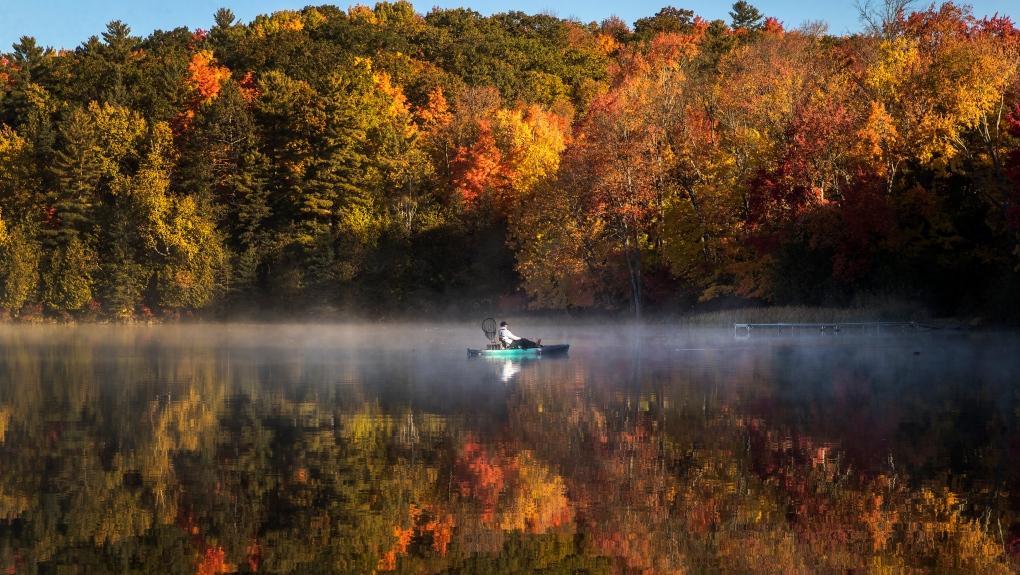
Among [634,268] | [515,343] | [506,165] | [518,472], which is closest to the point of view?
[518,472]

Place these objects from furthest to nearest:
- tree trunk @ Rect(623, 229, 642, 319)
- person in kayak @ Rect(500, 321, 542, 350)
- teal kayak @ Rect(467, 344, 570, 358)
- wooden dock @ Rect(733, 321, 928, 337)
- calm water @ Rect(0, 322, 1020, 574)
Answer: tree trunk @ Rect(623, 229, 642, 319)
wooden dock @ Rect(733, 321, 928, 337)
person in kayak @ Rect(500, 321, 542, 350)
teal kayak @ Rect(467, 344, 570, 358)
calm water @ Rect(0, 322, 1020, 574)

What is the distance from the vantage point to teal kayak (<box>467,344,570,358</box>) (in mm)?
38469

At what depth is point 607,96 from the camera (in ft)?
232

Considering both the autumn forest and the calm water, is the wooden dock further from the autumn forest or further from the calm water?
the calm water

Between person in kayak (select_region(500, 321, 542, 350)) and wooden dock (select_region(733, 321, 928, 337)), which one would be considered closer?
person in kayak (select_region(500, 321, 542, 350))

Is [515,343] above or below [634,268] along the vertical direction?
below

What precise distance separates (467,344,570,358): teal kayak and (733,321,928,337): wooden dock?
12.2 m

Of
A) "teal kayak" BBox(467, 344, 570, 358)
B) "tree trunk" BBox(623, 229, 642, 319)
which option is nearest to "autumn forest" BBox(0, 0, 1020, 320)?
"tree trunk" BBox(623, 229, 642, 319)

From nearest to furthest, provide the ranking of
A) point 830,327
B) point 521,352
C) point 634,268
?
point 521,352
point 830,327
point 634,268

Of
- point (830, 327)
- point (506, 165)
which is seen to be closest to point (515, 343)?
point (830, 327)

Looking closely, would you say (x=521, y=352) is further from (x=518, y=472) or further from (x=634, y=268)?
(x=634, y=268)

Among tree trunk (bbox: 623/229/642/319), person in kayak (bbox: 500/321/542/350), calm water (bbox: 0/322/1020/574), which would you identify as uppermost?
tree trunk (bbox: 623/229/642/319)

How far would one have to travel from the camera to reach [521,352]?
39188mm

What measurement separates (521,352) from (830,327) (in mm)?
14789
